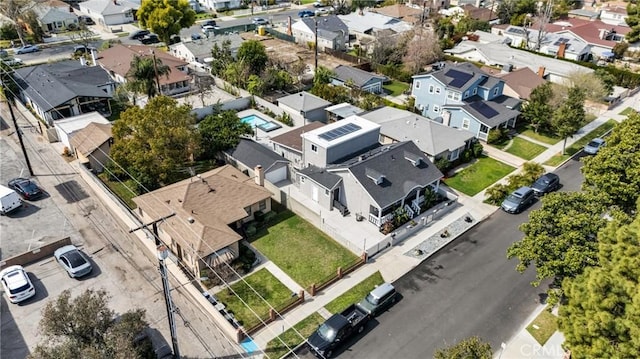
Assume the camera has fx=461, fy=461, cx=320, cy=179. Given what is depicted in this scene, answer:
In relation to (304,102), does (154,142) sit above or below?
above

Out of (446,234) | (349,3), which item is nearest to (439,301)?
(446,234)

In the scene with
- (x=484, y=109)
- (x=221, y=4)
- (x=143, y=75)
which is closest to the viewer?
(x=143, y=75)

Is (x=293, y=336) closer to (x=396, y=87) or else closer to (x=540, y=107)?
(x=540, y=107)

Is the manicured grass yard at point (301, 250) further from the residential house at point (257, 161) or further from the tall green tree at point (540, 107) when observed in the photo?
the tall green tree at point (540, 107)

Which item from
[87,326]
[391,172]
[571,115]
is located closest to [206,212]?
[87,326]

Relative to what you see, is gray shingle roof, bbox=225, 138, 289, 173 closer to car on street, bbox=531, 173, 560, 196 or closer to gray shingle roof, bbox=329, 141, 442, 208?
gray shingle roof, bbox=329, 141, 442, 208

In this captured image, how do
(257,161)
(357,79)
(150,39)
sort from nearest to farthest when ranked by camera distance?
(257,161)
(357,79)
(150,39)
